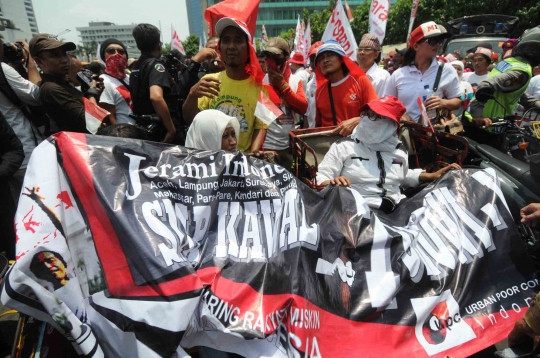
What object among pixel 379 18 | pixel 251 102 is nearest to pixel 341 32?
pixel 379 18

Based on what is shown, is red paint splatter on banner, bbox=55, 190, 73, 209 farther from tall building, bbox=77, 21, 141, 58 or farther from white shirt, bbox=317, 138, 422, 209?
tall building, bbox=77, 21, 141, 58

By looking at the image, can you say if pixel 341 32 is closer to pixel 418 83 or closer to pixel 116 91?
pixel 418 83

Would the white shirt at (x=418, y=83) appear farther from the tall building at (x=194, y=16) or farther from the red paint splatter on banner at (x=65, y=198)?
the tall building at (x=194, y=16)

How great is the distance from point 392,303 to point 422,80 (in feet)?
9.03

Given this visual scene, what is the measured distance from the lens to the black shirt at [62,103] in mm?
3135

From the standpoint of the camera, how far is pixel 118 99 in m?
3.83

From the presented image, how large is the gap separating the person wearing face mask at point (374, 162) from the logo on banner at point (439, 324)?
99 cm

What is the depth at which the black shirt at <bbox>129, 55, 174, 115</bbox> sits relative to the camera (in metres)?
3.38

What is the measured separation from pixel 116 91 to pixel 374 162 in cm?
287

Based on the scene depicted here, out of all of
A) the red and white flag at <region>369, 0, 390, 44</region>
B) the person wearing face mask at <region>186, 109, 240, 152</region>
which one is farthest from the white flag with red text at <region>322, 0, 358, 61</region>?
the person wearing face mask at <region>186, 109, 240, 152</region>

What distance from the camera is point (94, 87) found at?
3.83 metres

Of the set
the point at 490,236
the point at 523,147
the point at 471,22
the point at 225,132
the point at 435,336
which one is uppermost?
the point at 471,22

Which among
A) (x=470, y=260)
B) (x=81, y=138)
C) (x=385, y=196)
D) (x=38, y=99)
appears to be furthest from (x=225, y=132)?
(x=38, y=99)

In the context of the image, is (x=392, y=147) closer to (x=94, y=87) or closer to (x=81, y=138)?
(x=81, y=138)
